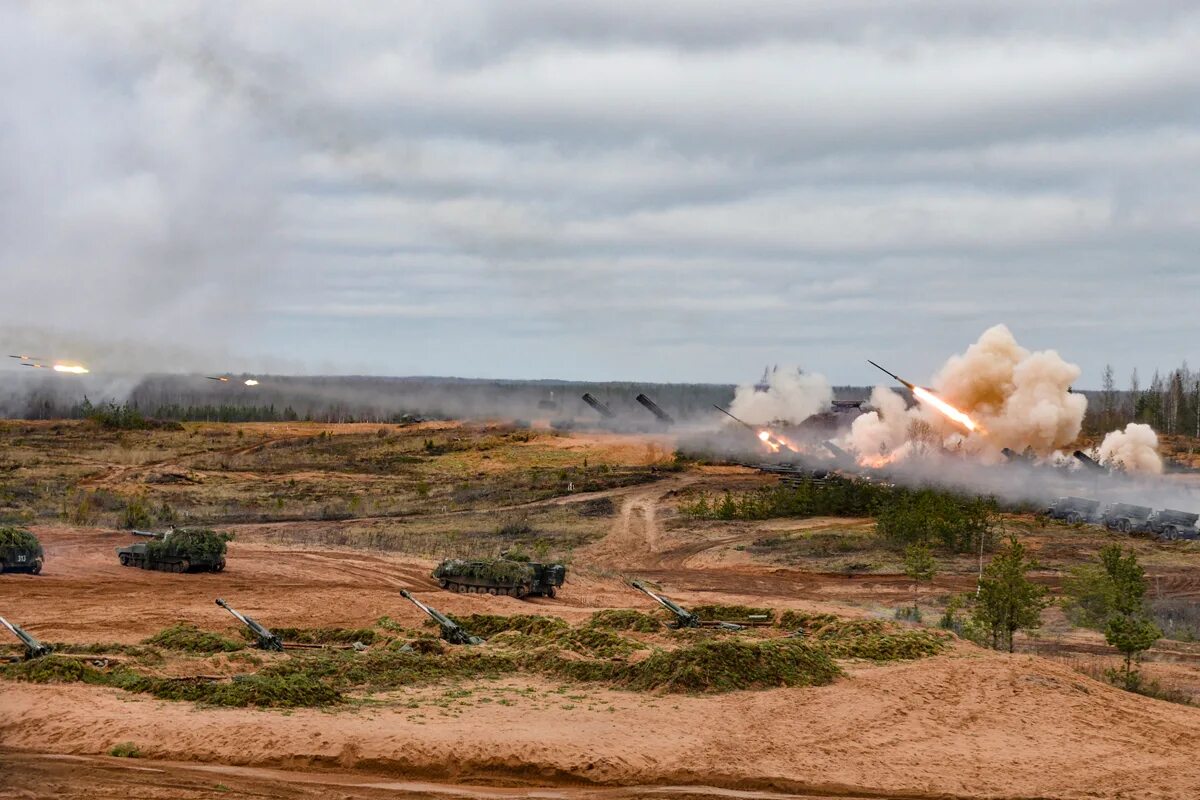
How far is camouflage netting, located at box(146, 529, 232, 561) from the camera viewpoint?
149ft

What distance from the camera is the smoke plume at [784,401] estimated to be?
287 ft

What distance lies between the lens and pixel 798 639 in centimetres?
3212

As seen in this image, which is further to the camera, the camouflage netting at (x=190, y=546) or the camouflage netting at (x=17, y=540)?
the camouflage netting at (x=190, y=546)

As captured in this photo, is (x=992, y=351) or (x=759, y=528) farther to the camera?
(x=992, y=351)

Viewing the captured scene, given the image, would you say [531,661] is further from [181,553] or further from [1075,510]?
[1075,510]

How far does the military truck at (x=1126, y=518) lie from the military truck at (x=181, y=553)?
42708 millimetres

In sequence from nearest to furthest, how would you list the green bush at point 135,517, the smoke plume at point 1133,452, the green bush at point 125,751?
the green bush at point 125,751 → the green bush at point 135,517 → the smoke plume at point 1133,452

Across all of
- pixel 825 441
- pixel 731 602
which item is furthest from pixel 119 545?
pixel 825 441

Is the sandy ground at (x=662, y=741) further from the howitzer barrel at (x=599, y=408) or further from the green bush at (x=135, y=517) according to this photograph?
the howitzer barrel at (x=599, y=408)

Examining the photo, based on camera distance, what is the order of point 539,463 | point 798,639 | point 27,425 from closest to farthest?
point 798,639 → point 539,463 → point 27,425

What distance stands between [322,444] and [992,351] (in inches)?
2210

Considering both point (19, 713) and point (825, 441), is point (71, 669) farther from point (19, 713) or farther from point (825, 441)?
point (825, 441)

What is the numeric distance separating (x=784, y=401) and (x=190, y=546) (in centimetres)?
5038

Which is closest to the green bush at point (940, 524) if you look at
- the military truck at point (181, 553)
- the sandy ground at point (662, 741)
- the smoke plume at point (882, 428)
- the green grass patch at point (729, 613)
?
the smoke plume at point (882, 428)
